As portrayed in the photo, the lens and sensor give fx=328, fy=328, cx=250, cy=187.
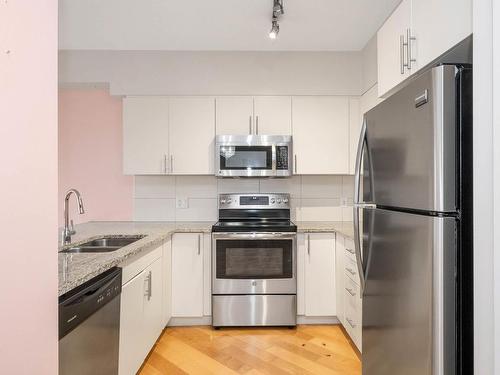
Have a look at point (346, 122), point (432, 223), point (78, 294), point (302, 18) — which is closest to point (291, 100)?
point (346, 122)

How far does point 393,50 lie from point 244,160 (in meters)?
1.53

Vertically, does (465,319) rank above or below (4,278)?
below

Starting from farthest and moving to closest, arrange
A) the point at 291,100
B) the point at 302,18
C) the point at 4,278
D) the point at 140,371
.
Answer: the point at 291,100
the point at 302,18
the point at 140,371
the point at 4,278

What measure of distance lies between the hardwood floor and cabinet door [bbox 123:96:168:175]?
1.48m

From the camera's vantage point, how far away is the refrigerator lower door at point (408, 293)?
101 centimetres

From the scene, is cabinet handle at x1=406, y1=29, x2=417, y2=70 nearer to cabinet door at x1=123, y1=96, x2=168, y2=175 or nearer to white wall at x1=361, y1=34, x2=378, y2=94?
white wall at x1=361, y1=34, x2=378, y2=94

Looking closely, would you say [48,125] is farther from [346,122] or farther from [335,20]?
[346,122]

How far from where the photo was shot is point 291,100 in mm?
3061

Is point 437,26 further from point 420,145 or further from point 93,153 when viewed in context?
point 93,153

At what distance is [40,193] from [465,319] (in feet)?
4.12

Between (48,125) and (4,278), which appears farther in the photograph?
(48,125)

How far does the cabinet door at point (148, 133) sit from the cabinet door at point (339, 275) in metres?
1.68

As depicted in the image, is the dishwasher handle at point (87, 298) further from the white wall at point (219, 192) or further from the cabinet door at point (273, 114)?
the cabinet door at point (273, 114)

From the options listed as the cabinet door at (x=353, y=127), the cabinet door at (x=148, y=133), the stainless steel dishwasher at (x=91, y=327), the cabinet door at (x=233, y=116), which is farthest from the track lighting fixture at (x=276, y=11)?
the stainless steel dishwasher at (x=91, y=327)
